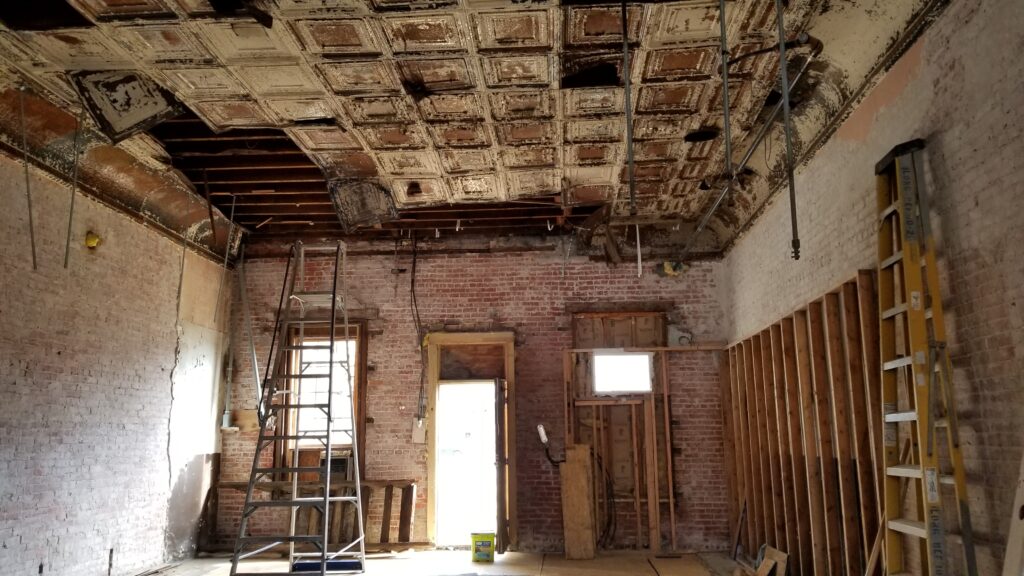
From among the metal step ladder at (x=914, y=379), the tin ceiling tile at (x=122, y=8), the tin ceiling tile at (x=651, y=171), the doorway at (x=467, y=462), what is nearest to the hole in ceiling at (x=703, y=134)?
the tin ceiling tile at (x=651, y=171)

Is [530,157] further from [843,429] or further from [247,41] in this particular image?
[843,429]

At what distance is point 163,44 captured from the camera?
493 centimetres

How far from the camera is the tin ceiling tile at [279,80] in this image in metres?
5.29

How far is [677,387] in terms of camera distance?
8.60 m

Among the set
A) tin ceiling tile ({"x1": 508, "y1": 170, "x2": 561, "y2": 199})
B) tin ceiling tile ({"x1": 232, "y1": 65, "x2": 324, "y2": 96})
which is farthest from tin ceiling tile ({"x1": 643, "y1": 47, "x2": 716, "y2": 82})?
tin ceiling tile ({"x1": 232, "y1": 65, "x2": 324, "y2": 96})

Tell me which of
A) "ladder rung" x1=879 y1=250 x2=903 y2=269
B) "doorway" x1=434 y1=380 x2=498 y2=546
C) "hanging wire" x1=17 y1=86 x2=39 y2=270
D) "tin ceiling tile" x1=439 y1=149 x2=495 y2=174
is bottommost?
"doorway" x1=434 y1=380 x2=498 y2=546

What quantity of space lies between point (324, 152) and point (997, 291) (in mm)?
5441

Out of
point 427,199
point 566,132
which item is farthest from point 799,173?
point 427,199

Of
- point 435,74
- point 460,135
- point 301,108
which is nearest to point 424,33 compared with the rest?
point 435,74

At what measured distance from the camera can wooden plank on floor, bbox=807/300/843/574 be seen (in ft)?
17.5

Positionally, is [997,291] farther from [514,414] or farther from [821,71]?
[514,414]

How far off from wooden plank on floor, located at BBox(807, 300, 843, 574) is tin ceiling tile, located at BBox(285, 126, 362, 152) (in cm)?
413

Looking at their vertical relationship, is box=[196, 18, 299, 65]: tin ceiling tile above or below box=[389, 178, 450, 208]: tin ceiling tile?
above

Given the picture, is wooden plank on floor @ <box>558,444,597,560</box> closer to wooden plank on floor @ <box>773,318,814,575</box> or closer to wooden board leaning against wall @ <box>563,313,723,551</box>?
wooden board leaning against wall @ <box>563,313,723,551</box>
